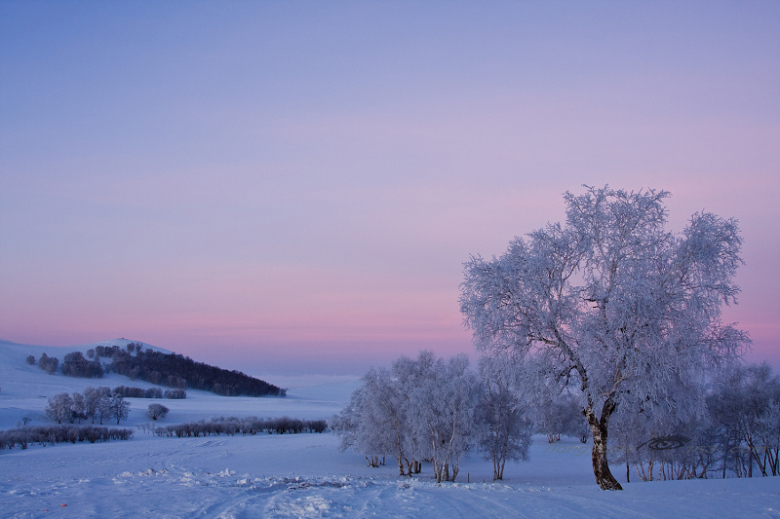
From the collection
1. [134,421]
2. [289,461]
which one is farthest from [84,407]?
[289,461]

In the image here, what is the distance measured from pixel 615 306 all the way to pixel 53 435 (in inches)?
2751

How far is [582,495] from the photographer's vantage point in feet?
47.2

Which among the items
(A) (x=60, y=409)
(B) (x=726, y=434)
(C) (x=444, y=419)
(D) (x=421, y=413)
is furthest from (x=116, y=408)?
(B) (x=726, y=434)

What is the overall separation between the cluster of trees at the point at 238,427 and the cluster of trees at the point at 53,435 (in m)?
6.59

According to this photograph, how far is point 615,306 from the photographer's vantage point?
53.8 feet

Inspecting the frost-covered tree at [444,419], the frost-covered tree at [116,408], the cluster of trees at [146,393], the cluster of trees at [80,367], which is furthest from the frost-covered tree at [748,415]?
the cluster of trees at [80,367]

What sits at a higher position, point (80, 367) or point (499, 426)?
point (499, 426)

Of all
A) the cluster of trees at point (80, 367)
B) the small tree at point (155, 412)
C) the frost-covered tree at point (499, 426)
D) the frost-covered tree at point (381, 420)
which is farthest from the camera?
the cluster of trees at point (80, 367)

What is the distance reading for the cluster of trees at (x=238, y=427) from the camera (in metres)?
77.2

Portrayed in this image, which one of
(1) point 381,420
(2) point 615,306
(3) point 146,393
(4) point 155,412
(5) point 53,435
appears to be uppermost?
(2) point 615,306

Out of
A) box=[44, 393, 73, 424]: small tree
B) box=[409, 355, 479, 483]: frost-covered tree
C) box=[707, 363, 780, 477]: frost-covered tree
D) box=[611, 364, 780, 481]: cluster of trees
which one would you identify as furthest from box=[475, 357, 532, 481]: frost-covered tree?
box=[44, 393, 73, 424]: small tree

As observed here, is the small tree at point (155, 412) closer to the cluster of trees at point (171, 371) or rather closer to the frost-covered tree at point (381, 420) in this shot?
the frost-covered tree at point (381, 420)

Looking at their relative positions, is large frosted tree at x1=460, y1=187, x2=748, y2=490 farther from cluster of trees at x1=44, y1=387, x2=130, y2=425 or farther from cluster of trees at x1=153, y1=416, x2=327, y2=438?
cluster of trees at x1=44, y1=387, x2=130, y2=425

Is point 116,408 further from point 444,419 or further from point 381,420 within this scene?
point 444,419
